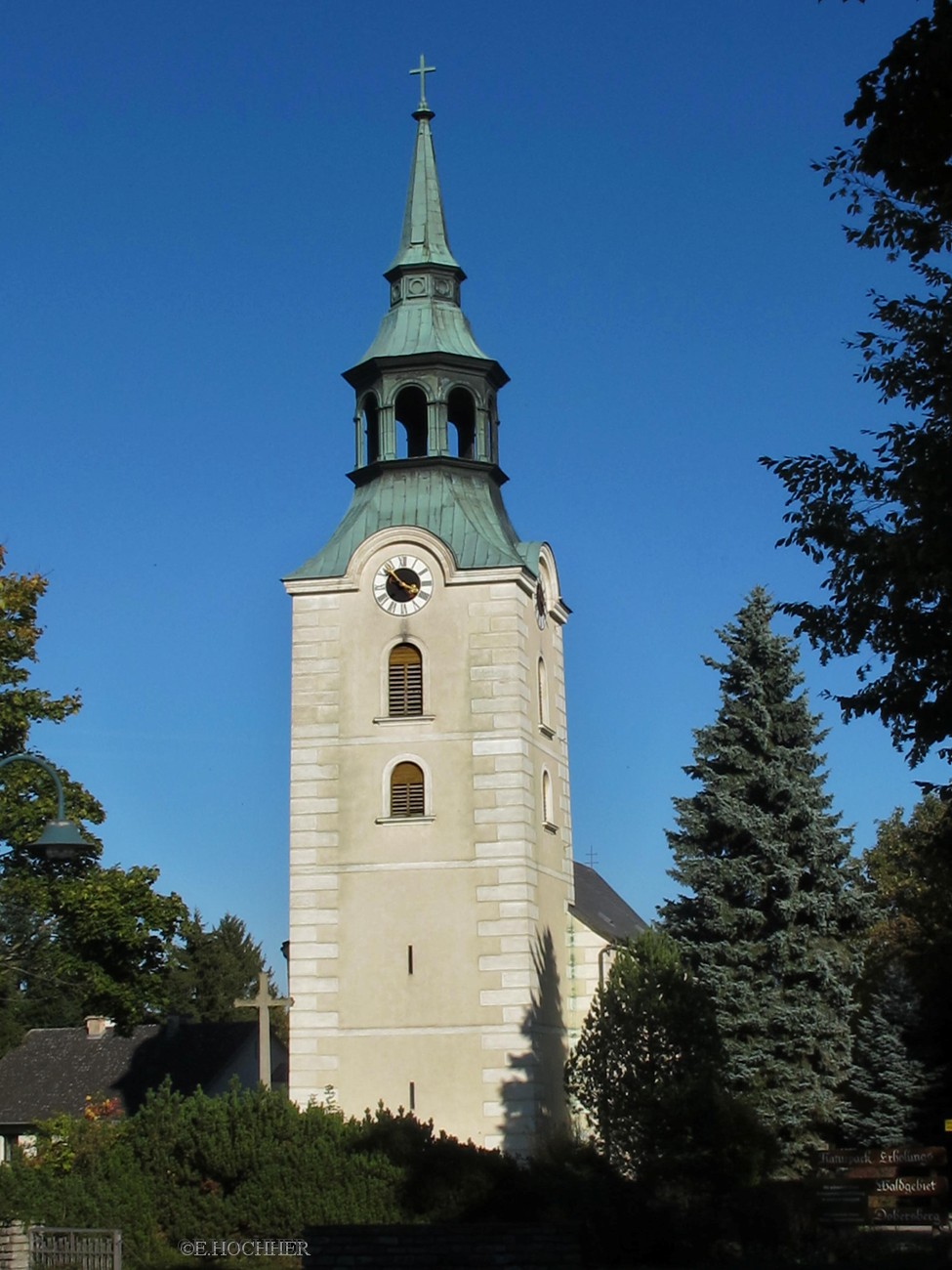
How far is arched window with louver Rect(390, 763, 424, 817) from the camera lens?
3559cm

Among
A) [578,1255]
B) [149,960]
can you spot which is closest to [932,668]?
[578,1255]

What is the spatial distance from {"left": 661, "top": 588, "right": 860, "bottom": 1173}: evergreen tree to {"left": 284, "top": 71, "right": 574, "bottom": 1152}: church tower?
3281 millimetres

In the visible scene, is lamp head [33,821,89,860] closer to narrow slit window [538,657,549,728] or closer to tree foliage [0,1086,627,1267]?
tree foliage [0,1086,627,1267]

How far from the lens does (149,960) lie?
102ft

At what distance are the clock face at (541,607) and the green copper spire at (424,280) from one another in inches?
188

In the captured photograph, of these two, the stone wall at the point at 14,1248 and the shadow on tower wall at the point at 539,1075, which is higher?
the shadow on tower wall at the point at 539,1075

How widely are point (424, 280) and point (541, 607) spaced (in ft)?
23.7

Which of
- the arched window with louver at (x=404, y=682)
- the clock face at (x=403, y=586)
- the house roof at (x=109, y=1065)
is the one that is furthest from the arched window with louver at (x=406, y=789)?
the house roof at (x=109, y=1065)

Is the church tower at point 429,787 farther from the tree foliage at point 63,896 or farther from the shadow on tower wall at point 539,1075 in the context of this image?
the tree foliage at point 63,896

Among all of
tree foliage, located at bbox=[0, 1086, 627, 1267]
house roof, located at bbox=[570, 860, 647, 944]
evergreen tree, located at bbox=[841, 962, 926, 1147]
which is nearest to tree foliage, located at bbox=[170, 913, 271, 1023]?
house roof, located at bbox=[570, 860, 647, 944]

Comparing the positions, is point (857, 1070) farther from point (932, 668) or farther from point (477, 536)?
point (932, 668)

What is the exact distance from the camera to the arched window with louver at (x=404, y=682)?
35969mm

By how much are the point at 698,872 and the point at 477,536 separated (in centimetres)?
771

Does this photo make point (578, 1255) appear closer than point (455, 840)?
Yes
